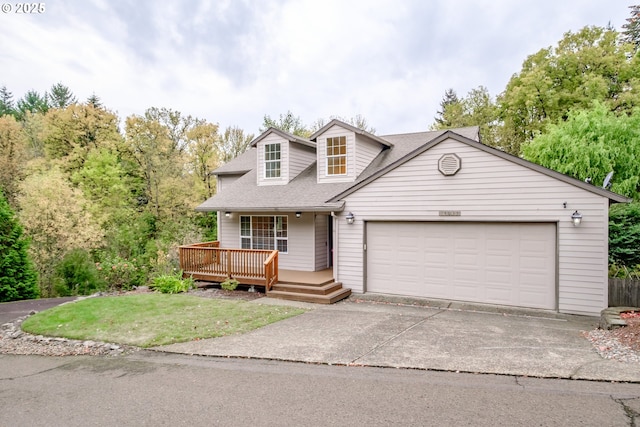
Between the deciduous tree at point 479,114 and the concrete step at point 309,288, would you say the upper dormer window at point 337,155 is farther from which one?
the deciduous tree at point 479,114

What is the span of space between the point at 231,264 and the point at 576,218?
32.5ft

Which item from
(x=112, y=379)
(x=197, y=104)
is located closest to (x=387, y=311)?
(x=112, y=379)

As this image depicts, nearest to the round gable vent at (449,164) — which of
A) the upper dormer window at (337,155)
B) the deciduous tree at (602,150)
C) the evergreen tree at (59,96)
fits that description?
the upper dormer window at (337,155)

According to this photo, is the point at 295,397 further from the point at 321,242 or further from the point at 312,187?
the point at 312,187

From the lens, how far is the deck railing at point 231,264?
39.0 feet

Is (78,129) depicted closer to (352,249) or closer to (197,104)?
(197,104)

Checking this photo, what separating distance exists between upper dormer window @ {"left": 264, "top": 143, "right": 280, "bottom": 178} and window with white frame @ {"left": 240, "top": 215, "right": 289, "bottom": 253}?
1.90 metres

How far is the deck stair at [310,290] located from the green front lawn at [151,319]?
3.57 ft

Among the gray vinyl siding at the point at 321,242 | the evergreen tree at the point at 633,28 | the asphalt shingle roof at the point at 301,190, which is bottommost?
the gray vinyl siding at the point at 321,242

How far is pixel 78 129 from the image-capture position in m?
24.7

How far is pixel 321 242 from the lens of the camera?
45.2 feet

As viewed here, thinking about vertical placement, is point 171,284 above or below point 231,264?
below

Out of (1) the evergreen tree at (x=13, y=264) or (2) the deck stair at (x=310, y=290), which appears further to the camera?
(1) the evergreen tree at (x=13, y=264)

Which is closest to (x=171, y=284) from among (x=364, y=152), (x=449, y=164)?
(x=364, y=152)
